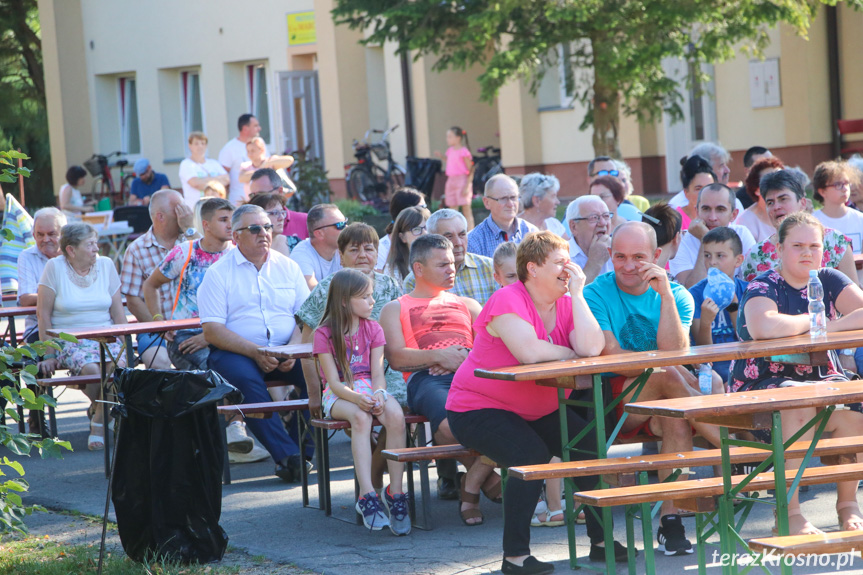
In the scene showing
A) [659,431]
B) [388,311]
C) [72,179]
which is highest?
[72,179]

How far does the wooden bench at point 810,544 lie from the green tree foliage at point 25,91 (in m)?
30.9

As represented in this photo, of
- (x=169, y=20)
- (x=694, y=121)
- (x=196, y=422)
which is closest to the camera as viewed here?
(x=196, y=422)

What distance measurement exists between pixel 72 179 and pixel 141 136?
995 centimetres

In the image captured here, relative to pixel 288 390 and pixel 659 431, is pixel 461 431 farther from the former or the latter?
pixel 288 390

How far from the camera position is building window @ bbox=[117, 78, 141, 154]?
3084cm

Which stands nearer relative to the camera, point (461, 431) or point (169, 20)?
point (461, 431)

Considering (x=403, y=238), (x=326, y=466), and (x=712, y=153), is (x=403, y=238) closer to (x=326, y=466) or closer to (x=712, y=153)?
(x=326, y=466)

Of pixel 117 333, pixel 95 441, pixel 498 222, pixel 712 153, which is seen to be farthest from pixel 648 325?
pixel 712 153

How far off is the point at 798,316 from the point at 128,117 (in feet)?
90.6

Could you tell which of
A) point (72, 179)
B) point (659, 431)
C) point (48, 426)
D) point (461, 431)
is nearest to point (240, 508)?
point (461, 431)

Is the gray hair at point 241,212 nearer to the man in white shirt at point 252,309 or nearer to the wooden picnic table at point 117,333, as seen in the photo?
the man in white shirt at point 252,309

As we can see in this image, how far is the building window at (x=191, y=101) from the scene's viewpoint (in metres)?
29.3

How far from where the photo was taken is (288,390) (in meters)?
8.05

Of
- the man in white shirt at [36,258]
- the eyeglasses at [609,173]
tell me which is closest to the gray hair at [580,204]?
the eyeglasses at [609,173]
